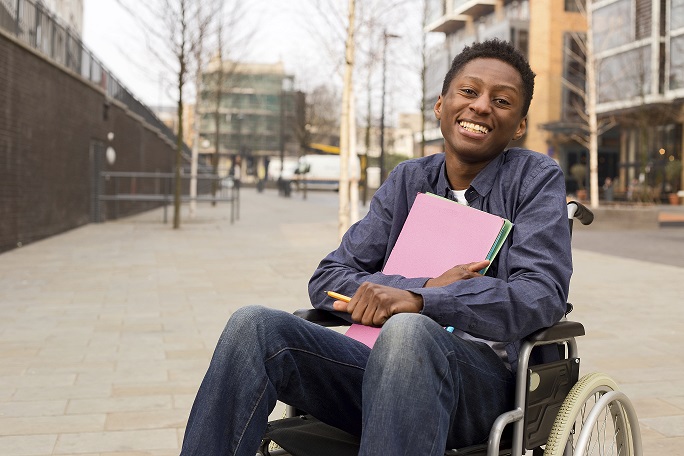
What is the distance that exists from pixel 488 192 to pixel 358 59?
60.2ft

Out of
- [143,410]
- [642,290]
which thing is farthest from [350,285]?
[642,290]

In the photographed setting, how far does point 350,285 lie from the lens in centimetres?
276

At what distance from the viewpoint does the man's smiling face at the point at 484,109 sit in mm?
2785

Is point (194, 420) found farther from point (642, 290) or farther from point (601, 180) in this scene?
point (601, 180)

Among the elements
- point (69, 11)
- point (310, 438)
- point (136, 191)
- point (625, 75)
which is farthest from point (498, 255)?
point (625, 75)

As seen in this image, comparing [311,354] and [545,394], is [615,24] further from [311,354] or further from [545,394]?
[311,354]

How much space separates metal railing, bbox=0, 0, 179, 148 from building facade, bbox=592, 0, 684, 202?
2041 centimetres

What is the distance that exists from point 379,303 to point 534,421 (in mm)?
543

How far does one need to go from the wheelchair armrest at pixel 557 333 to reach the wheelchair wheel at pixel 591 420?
0.53 ft

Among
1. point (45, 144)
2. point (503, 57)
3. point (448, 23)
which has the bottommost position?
point (503, 57)

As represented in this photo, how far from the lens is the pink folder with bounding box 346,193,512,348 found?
8.66 feet

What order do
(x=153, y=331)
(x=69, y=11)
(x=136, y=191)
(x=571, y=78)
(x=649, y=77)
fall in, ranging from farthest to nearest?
→ (x=571, y=78) → (x=649, y=77) → (x=69, y=11) → (x=136, y=191) → (x=153, y=331)

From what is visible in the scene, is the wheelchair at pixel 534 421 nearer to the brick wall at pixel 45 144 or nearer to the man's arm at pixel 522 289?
the man's arm at pixel 522 289

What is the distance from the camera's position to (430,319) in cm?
227
